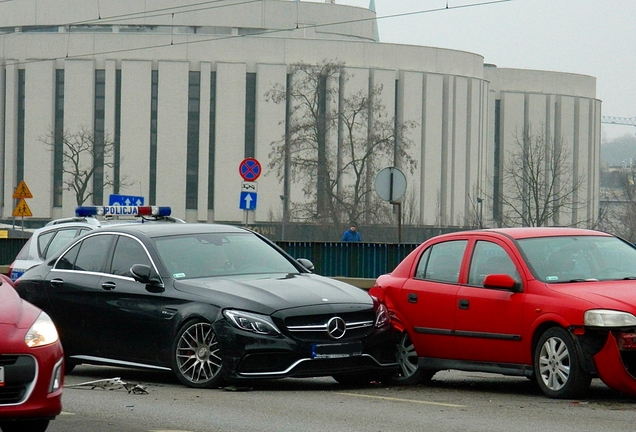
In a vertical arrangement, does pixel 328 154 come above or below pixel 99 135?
below

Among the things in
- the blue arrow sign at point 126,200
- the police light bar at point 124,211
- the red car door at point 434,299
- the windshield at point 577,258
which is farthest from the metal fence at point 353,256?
the windshield at point 577,258

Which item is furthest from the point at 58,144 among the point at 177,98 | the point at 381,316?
the point at 381,316

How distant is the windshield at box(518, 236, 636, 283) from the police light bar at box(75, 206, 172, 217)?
7.33 meters

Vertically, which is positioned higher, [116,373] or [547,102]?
[547,102]

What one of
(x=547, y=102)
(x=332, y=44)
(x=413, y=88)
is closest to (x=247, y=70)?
(x=332, y=44)

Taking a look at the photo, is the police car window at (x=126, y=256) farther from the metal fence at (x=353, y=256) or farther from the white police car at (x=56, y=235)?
the metal fence at (x=353, y=256)

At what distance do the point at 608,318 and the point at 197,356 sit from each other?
3487mm

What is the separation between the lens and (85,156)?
286 ft

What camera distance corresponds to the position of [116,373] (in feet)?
44.4

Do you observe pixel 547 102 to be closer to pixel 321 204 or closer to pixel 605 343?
pixel 321 204

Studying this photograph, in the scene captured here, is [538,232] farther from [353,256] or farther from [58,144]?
[58,144]

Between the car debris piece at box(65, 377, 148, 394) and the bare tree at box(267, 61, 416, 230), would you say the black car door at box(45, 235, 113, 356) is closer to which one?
the car debris piece at box(65, 377, 148, 394)

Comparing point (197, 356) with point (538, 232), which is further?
point (538, 232)

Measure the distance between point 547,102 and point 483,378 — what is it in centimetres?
9569
